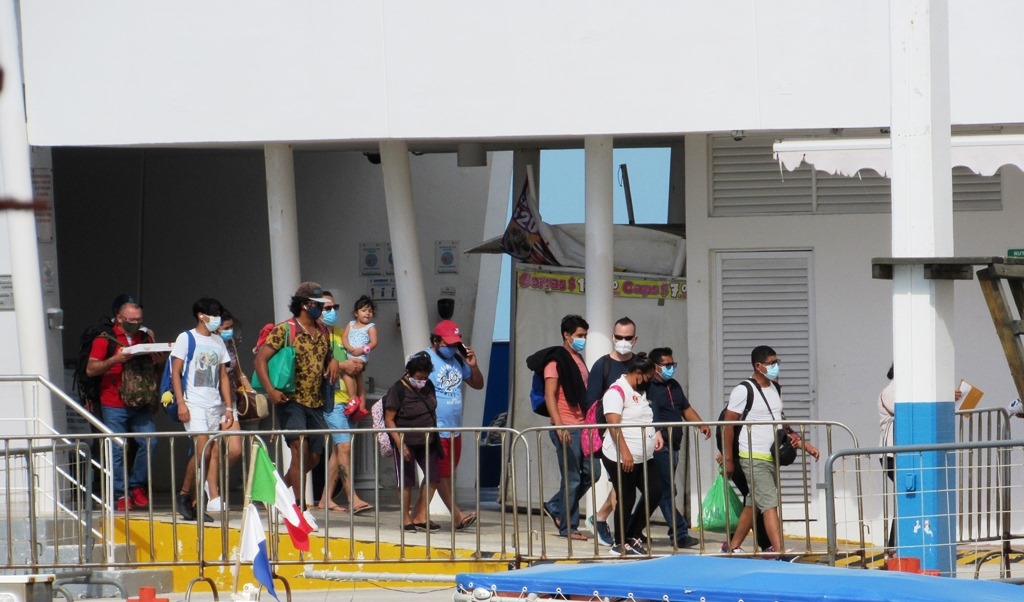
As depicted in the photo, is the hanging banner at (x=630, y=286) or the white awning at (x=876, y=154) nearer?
the white awning at (x=876, y=154)

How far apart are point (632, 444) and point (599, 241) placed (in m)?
2.30

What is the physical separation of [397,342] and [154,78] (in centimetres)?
533

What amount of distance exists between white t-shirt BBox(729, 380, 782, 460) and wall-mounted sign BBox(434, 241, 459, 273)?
6579 mm

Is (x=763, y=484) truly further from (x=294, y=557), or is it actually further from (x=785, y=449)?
(x=294, y=557)

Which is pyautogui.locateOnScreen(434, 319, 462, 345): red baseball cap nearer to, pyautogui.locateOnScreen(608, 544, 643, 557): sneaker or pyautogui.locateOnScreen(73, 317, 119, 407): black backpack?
pyautogui.locateOnScreen(608, 544, 643, 557): sneaker

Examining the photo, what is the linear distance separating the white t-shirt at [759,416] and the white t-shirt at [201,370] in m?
3.92

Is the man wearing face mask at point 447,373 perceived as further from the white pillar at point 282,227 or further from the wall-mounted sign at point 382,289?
the wall-mounted sign at point 382,289

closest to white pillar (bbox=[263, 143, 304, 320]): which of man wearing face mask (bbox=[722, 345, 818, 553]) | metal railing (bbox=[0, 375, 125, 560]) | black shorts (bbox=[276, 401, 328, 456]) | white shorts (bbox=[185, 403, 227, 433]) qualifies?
black shorts (bbox=[276, 401, 328, 456])

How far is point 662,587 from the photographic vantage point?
628 centimetres

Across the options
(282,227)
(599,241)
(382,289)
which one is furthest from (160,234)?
(599,241)

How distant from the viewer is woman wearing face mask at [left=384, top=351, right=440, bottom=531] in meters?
10.8

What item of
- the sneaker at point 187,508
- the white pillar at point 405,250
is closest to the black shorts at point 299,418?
the sneaker at point 187,508

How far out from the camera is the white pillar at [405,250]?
493 inches

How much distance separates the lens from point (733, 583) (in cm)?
617
